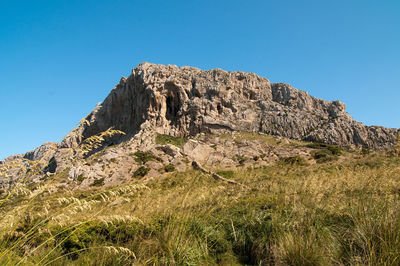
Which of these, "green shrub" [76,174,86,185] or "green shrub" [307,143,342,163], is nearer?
"green shrub" [307,143,342,163]

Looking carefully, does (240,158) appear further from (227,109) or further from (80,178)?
(227,109)

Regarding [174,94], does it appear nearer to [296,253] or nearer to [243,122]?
[243,122]

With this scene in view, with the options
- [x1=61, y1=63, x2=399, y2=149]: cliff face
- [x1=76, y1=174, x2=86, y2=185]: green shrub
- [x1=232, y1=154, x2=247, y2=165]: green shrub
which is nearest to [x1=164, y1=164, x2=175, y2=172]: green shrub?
[x1=232, y1=154, x2=247, y2=165]: green shrub

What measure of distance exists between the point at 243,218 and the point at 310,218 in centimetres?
144

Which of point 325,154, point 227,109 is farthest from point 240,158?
point 227,109

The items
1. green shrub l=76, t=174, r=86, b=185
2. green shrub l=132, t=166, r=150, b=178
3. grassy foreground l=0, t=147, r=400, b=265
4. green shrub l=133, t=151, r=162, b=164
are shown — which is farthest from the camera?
green shrub l=133, t=151, r=162, b=164

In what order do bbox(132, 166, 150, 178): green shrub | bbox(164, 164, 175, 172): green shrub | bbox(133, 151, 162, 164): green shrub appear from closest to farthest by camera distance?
bbox(132, 166, 150, 178): green shrub, bbox(164, 164, 175, 172): green shrub, bbox(133, 151, 162, 164): green shrub

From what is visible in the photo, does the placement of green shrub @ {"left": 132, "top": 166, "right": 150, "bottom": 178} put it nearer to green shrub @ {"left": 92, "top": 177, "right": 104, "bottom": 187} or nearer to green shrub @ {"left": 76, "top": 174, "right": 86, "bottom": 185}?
green shrub @ {"left": 92, "top": 177, "right": 104, "bottom": 187}

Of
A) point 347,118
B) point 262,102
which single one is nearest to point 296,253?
point 262,102

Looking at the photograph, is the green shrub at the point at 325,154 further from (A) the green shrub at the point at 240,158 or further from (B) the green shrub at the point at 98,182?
(B) the green shrub at the point at 98,182

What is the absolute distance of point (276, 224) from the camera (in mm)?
3648

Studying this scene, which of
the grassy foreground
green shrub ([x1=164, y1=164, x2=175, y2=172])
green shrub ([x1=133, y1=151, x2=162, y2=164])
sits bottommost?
the grassy foreground

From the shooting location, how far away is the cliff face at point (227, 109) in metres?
69.8

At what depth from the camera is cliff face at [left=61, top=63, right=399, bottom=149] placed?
229 ft
